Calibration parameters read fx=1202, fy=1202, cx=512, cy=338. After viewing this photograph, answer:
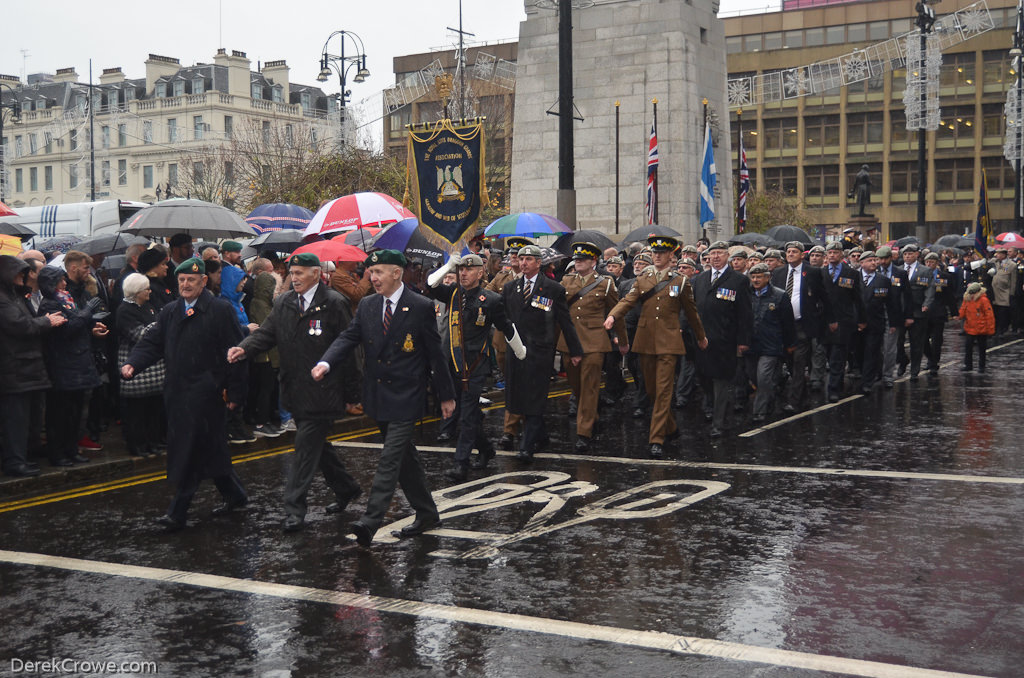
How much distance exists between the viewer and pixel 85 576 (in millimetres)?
6945

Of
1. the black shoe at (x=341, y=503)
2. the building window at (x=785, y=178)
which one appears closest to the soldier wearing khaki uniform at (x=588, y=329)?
the black shoe at (x=341, y=503)

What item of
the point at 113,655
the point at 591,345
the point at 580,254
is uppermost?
the point at 580,254

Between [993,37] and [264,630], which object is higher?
[993,37]

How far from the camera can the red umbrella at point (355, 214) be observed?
1484 cm

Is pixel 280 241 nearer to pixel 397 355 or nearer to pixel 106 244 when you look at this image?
pixel 106 244

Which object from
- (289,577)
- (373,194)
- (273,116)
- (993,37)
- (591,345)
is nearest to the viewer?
(289,577)

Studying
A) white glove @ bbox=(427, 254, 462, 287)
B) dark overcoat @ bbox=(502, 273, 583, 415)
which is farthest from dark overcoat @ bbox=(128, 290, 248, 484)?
dark overcoat @ bbox=(502, 273, 583, 415)

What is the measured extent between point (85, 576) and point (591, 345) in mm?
6267

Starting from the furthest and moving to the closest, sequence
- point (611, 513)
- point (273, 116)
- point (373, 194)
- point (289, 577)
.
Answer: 1. point (273, 116)
2. point (373, 194)
3. point (611, 513)
4. point (289, 577)

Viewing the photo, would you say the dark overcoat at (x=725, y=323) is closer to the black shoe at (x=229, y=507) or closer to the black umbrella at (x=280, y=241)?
the black shoe at (x=229, y=507)

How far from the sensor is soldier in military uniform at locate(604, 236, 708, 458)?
11.4m

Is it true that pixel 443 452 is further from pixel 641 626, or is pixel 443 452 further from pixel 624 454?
pixel 641 626

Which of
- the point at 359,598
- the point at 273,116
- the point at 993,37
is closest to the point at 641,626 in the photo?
the point at 359,598

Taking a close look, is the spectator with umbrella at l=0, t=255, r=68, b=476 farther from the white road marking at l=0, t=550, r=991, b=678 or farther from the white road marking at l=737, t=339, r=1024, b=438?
the white road marking at l=737, t=339, r=1024, b=438
